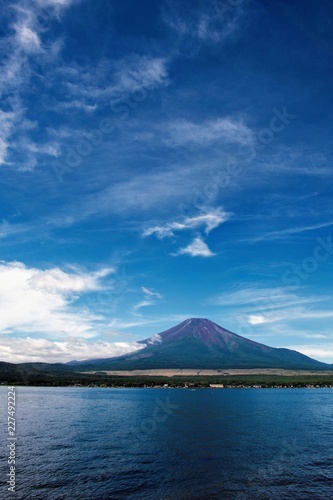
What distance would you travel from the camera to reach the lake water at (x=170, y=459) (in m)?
30.4

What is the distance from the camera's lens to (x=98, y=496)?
2897 cm

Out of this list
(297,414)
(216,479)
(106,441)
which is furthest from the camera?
(297,414)

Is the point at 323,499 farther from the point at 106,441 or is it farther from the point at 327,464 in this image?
the point at 106,441

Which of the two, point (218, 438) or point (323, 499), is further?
point (218, 438)

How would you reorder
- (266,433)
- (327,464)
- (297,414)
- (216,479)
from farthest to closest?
1. (297,414)
2. (266,433)
3. (327,464)
4. (216,479)

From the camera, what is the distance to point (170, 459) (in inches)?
1614

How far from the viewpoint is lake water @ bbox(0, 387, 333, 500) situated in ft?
99.7

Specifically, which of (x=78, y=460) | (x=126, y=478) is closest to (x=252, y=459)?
(x=126, y=478)

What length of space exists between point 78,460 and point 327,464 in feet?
89.7
